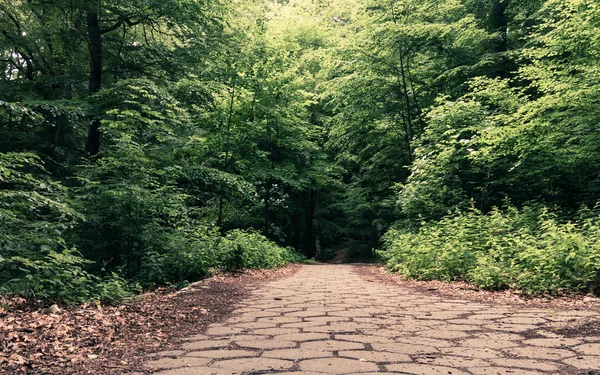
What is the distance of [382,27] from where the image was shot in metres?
11.8

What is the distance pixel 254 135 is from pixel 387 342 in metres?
9.87

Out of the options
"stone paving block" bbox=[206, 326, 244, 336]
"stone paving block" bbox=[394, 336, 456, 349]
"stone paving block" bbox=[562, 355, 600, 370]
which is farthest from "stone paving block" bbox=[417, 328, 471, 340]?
"stone paving block" bbox=[206, 326, 244, 336]

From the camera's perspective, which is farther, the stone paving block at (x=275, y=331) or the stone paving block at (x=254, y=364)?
the stone paving block at (x=275, y=331)

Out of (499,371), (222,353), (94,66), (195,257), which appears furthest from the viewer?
(94,66)

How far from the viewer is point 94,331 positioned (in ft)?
10.9

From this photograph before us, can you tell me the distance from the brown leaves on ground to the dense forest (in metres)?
0.50

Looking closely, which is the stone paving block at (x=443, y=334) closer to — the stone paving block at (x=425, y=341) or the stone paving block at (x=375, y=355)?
the stone paving block at (x=425, y=341)

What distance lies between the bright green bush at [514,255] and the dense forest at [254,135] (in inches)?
1.4

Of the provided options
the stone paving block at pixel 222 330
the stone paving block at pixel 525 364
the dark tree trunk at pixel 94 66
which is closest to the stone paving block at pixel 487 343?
the stone paving block at pixel 525 364

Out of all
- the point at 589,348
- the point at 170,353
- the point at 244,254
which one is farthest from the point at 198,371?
the point at 244,254

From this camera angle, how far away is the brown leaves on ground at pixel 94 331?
8.34 feet

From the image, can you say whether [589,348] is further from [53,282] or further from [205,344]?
[53,282]

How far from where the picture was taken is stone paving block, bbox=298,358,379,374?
7.77ft

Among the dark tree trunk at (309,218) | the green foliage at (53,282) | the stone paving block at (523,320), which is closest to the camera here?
the stone paving block at (523,320)
